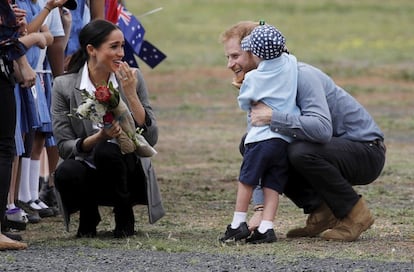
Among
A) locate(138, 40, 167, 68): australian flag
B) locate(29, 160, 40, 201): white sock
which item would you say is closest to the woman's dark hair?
locate(29, 160, 40, 201): white sock

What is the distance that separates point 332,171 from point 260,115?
57cm

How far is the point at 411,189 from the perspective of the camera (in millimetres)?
10914

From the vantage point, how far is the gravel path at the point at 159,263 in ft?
21.9

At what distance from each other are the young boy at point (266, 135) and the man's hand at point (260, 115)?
1.4 inches

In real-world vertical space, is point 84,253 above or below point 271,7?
above

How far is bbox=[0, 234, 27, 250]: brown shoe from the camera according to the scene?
24.2 ft

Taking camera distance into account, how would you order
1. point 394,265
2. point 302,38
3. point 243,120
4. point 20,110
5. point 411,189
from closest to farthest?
point 394,265
point 20,110
point 411,189
point 243,120
point 302,38

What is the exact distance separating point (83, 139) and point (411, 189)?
3988mm

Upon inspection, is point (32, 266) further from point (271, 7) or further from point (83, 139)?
point (271, 7)

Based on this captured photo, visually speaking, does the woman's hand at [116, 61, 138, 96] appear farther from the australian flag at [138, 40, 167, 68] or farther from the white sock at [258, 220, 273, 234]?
the australian flag at [138, 40, 167, 68]

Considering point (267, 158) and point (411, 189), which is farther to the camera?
point (411, 189)

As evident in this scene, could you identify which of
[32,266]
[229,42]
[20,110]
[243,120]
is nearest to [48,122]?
[20,110]

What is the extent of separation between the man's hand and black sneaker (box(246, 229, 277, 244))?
2.23 feet

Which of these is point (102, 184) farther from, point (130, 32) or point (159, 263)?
point (130, 32)
